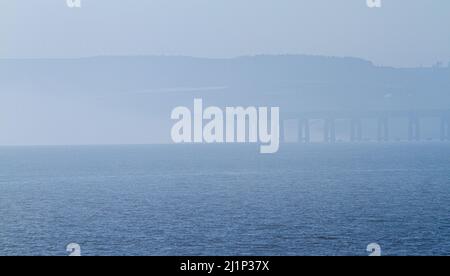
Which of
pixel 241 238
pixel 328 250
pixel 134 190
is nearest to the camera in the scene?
pixel 328 250

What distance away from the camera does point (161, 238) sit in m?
39.7

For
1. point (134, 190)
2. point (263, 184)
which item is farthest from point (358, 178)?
point (134, 190)

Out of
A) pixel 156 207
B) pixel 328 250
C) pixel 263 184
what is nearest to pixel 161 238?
pixel 328 250

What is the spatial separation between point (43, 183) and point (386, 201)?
4186 cm

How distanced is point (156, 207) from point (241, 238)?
18854mm
